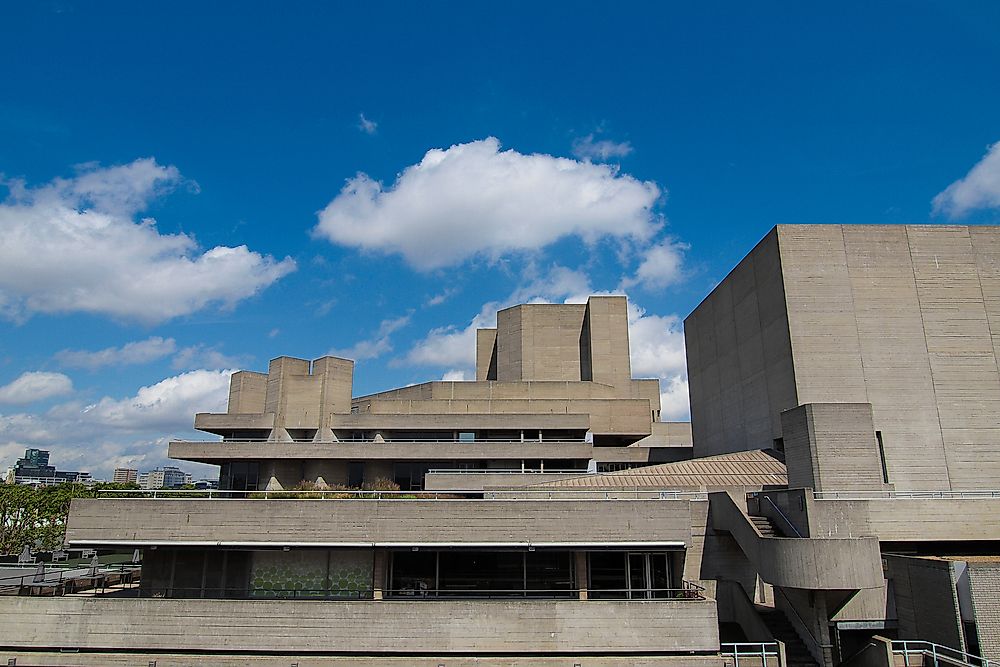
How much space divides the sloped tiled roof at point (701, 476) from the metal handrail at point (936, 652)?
442 inches

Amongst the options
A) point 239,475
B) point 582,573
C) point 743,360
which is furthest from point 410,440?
point 582,573

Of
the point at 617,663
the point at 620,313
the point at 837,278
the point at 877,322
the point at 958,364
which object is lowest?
the point at 617,663

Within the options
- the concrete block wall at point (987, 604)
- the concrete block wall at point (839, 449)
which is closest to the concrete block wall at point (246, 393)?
the concrete block wall at point (839, 449)

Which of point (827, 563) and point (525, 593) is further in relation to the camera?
point (525, 593)

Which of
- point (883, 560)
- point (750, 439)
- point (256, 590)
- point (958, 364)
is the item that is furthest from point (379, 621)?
point (958, 364)

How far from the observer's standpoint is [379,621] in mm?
19766

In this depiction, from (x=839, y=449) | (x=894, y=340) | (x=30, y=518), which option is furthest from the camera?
(x=30, y=518)

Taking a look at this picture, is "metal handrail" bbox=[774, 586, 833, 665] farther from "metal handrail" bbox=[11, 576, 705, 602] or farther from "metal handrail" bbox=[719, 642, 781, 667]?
"metal handrail" bbox=[11, 576, 705, 602]

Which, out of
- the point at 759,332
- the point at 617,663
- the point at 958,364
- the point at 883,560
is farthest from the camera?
the point at 759,332

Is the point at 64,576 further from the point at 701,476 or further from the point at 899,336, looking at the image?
the point at 899,336

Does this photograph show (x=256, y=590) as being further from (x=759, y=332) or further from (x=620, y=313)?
(x=620, y=313)

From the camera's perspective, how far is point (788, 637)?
870 inches

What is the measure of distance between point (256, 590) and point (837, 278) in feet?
118

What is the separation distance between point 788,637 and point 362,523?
1439 cm
